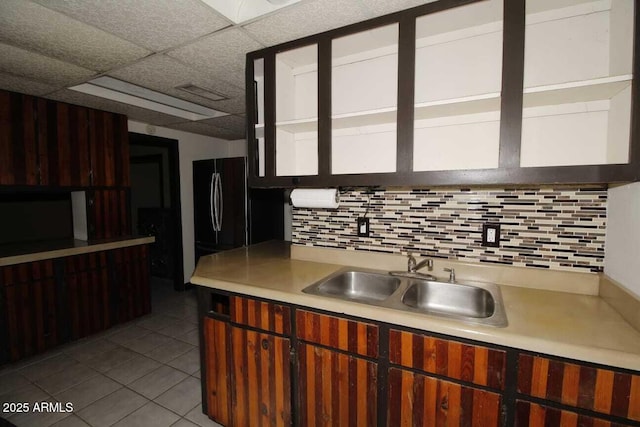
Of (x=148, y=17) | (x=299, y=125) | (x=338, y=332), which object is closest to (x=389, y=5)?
(x=299, y=125)

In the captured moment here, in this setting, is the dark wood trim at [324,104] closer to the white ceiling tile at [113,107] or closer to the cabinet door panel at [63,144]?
the white ceiling tile at [113,107]

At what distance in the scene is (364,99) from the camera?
1844 millimetres

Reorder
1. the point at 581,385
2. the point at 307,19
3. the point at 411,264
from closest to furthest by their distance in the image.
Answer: the point at 581,385 → the point at 307,19 → the point at 411,264

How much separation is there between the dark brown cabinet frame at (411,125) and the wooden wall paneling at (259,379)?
93 centimetres

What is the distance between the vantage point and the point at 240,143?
5047 millimetres

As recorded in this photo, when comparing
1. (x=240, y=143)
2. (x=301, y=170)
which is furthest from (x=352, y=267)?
(x=240, y=143)

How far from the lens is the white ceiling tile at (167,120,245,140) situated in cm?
380

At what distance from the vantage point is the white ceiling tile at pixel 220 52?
5.50 feet

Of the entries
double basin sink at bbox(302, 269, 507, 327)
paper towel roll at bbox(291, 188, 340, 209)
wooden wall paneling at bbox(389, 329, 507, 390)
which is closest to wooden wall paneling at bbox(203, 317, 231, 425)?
double basin sink at bbox(302, 269, 507, 327)

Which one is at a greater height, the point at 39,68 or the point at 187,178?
the point at 39,68

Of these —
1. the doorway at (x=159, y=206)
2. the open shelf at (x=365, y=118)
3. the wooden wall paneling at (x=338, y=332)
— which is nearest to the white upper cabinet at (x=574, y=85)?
the open shelf at (x=365, y=118)

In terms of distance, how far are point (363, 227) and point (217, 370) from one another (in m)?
1.31

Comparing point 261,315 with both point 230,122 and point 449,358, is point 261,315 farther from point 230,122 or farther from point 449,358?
point 230,122

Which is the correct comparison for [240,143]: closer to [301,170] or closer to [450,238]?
[301,170]
